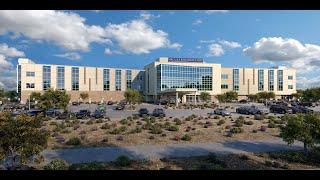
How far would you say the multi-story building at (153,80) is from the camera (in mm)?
65688

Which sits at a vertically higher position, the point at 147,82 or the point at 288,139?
the point at 147,82

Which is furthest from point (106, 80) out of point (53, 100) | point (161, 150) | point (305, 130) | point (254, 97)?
point (305, 130)

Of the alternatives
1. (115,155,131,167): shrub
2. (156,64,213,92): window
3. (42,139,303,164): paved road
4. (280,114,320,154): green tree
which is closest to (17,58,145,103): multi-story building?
(156,64,213,92): window

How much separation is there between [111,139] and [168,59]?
174 feet

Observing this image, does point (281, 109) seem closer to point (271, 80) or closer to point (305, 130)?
point (305, 130)

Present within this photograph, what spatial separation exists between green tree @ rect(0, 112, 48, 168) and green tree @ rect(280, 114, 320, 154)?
10.5 metres

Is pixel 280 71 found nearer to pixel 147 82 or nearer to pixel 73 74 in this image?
pixel 147 82

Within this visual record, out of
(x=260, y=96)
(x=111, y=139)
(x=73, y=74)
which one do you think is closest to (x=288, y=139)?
(x=111, y=139)

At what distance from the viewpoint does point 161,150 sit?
14.4 metres

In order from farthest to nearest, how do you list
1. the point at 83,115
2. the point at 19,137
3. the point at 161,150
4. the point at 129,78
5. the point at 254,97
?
the point at 129,78 → the point at 254,97 → the point at 83,115 → the point at 161,150 → the point at 19,137

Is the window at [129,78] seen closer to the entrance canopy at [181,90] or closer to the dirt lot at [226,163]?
the entrance canopy at [181,90]

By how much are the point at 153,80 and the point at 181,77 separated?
7.45 meters
